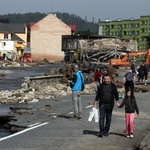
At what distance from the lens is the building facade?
162 m

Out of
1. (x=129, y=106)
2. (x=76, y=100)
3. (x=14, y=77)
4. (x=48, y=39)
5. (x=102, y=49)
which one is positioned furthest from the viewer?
(x=48, y=39)

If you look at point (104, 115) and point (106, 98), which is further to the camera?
point (104, 115)

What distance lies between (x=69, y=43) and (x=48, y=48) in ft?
24.6

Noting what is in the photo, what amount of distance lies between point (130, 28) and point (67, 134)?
15676cm

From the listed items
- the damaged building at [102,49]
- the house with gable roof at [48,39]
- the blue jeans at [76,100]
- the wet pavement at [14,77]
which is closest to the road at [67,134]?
the blue jeans at [76,100]

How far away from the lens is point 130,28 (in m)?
169

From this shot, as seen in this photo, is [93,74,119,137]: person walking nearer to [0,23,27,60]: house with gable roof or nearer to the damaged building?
the damaged building

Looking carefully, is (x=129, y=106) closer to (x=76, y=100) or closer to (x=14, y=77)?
(x=76, y=100)

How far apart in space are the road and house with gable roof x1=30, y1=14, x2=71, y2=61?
9940 cm

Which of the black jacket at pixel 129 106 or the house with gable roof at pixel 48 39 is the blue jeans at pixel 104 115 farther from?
the house with gable roof at pixel 48 39

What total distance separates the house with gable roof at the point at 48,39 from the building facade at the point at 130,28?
40.8 m

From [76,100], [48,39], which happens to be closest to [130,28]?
[48,39]

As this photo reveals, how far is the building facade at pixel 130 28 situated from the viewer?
16162 centimetres

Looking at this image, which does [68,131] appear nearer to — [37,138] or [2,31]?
[37,138]
